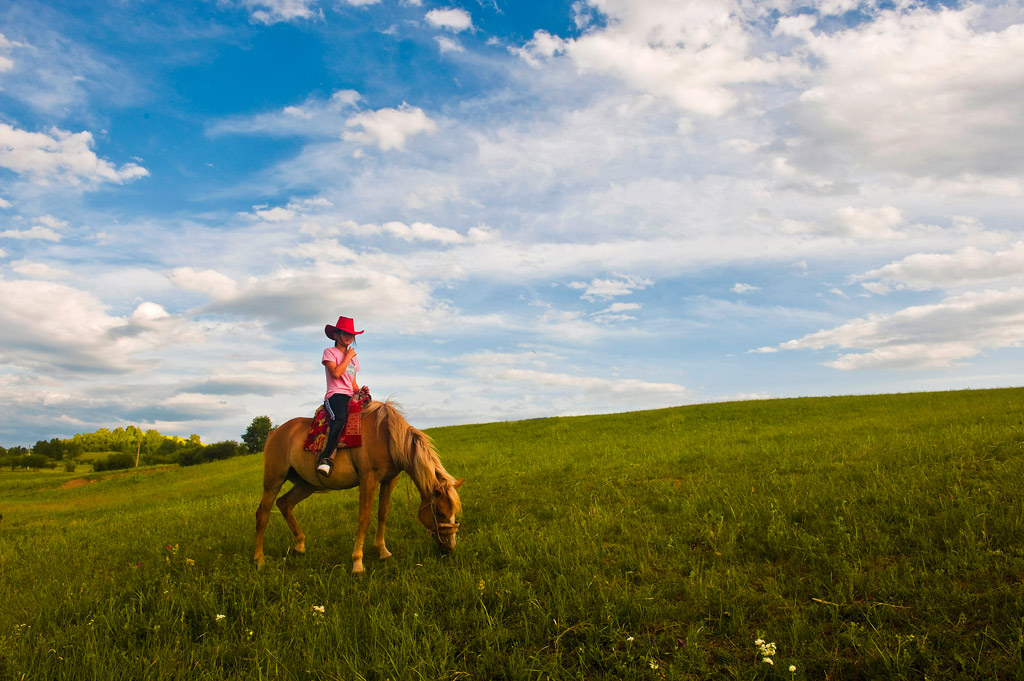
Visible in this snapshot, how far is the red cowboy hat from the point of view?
885 cm

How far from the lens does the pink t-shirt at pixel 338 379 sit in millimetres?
8508

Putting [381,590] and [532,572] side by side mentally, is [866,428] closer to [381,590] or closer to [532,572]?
[532,572]

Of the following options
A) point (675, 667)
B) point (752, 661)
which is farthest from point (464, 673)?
point (752, 661)

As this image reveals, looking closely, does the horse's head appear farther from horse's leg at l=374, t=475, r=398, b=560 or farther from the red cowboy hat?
the red cowboy hat

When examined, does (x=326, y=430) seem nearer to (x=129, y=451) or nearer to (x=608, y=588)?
(x=608, y=588)

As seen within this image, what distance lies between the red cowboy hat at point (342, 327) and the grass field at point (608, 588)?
3.03 m

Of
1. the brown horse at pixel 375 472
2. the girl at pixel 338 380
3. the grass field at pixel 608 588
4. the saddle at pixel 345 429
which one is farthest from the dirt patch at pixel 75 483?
the girl at pixel 338 380

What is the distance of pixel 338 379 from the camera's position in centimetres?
857

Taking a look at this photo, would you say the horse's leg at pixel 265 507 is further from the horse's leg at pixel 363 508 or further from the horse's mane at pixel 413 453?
the horse's mane at pixel 413 453

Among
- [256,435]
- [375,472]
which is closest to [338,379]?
[375,472]

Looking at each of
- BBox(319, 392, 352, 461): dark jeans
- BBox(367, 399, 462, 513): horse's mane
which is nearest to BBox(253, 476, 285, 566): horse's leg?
BBox(319, 392, 352, 461): dark jeans

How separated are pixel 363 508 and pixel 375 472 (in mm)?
536

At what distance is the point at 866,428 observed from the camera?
1759 centimetres

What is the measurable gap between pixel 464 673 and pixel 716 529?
4556mm
